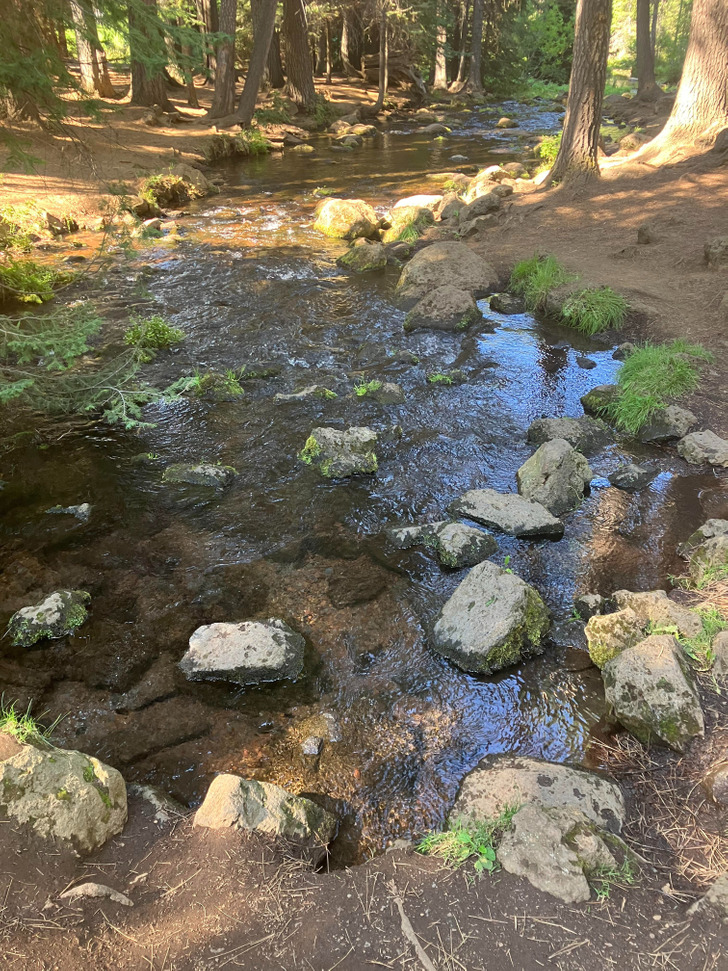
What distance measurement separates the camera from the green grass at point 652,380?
21.5 feet

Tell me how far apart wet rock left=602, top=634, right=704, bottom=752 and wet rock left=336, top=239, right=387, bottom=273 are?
9180mm

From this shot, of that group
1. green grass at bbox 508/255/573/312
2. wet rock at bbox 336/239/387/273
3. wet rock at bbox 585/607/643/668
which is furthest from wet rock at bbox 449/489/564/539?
wet rock at bbox 336/239/387/273

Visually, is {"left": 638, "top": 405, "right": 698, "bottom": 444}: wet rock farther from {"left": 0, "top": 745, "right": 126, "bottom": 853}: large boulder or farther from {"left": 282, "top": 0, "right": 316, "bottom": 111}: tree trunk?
{"left": 282, "top": 0, "right": 316, "bottom": 111}: tree trunk

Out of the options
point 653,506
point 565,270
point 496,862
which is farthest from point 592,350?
point 496,862

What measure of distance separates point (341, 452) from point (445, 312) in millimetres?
4014

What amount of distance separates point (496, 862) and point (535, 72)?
45291mm

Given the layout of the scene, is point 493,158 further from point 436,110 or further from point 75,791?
point 75,791

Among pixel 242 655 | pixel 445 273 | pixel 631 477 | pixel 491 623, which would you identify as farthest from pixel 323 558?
pixel 445 273

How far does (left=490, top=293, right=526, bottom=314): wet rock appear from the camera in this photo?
31.1 ft

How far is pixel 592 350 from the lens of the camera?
8336 mm

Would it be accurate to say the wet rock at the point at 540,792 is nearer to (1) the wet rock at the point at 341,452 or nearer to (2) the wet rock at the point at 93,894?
(2) the wet rock at the point at 93,894

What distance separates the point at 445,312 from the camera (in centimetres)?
905

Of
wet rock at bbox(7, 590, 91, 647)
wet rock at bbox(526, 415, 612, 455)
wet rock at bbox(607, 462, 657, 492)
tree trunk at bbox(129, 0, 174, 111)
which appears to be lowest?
wet rock at bbox(7, 590, 91, 647)

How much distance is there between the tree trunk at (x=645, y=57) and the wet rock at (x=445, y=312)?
Answer: 20982 millimetres
